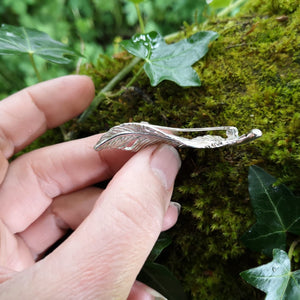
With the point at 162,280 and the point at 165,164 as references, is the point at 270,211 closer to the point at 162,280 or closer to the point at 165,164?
the point at 165,164

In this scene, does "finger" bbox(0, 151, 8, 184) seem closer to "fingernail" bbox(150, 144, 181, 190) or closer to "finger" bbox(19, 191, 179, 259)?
"finger" bbox(19, 191, 179, 259)

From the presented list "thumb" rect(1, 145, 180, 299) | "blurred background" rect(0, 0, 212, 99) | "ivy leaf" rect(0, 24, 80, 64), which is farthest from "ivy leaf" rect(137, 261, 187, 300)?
"blurred background" rect(0, 0, 212, 99)

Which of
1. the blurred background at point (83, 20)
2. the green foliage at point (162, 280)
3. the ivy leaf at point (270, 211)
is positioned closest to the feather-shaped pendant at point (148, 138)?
the ivy leaf at point (270, 211)

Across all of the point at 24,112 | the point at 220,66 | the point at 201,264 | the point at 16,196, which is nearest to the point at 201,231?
the point at 201,264

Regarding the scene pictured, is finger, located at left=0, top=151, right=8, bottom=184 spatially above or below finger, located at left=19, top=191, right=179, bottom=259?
above

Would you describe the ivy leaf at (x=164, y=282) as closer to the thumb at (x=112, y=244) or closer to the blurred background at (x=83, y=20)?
the thumb at (x=112, y=244)

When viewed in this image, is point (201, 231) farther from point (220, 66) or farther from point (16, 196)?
point (16, 196)
